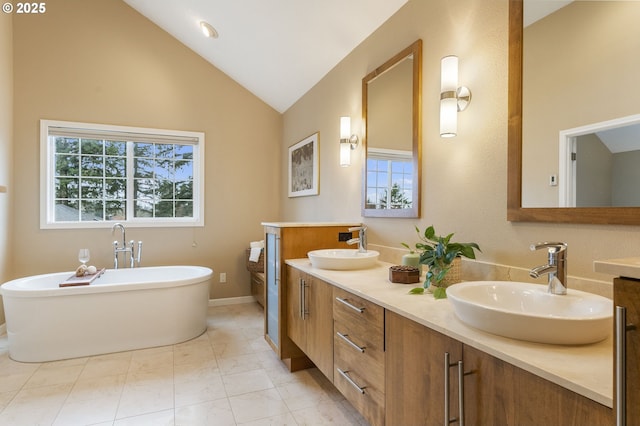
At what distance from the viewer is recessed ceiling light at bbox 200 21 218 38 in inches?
132

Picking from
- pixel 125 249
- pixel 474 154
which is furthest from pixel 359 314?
pixel 125 249

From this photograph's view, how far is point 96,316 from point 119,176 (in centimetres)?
178

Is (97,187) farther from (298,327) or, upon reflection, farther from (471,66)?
(471,66)

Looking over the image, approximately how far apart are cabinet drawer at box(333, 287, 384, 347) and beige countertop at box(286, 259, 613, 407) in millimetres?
65

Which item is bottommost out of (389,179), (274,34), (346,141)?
(389,179)

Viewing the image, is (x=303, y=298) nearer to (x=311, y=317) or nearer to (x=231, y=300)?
(x=311, y=317)

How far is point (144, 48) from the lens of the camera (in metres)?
3.85

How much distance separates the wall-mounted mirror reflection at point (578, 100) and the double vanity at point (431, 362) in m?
0.41

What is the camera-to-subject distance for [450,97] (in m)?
1.66

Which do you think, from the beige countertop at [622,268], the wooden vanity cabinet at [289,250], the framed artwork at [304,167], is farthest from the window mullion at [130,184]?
the beige countertop at [622,268]

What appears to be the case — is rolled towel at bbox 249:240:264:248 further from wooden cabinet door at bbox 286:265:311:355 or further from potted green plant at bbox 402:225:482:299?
potted green plant at bbox 402:225:482:299

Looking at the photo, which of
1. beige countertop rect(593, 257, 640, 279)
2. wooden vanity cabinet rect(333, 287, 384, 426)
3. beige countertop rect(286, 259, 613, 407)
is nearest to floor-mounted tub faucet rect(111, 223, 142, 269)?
wooden vanity cabinet rect(333, 287, 384, 426)

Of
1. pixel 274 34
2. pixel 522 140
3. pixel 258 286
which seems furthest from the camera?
pixel 258 286

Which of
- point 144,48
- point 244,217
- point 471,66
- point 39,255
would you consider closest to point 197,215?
point 244,217
